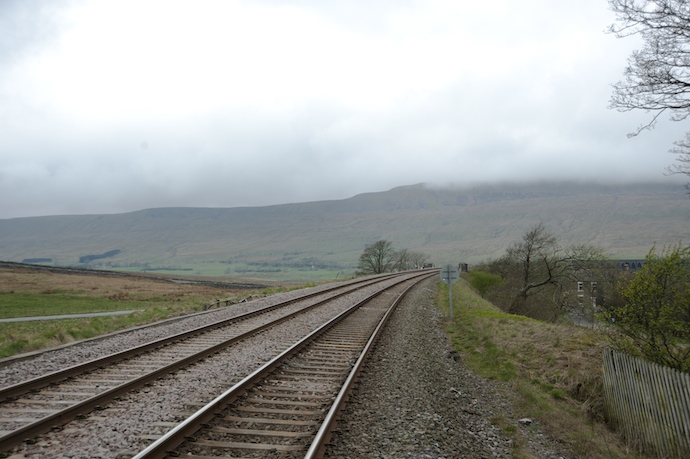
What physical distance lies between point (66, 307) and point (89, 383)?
3010 centimetres

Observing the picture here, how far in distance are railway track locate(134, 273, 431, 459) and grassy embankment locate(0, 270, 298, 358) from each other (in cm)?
752

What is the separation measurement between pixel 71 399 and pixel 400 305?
18939mm

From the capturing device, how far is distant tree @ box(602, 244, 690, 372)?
8648 mm

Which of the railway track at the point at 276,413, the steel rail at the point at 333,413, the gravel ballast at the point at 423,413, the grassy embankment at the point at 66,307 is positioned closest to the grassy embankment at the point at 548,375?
the gravel ballast at the point at 423,413

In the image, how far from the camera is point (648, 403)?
8.29 m

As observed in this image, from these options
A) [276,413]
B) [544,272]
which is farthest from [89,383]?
[544,272]

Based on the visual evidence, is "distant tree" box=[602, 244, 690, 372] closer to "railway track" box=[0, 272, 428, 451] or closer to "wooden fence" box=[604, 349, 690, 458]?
"wooden fence" box=[604, 349, 690, 458]

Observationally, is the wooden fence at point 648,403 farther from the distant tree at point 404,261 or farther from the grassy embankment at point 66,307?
the distant tree at point 404,261

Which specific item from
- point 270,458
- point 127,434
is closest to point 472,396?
point 270,458

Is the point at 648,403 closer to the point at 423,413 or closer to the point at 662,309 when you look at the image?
the point at 662,309

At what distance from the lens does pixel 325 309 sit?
72.6 ft

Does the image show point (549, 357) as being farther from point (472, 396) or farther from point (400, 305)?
point (400, 305)

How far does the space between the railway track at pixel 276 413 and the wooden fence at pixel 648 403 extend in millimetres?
5257

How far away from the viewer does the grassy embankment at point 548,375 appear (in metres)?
7.84
